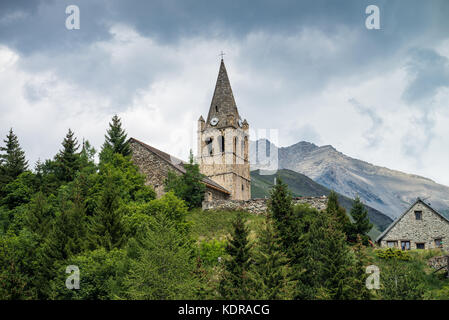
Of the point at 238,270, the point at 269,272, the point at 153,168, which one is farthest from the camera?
the point at 153,168

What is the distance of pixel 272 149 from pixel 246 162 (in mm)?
5428

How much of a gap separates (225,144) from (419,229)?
91.7 feet

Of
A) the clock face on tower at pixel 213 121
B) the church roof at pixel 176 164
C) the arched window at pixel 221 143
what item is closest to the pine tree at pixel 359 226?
the church roof at pixel 176 164

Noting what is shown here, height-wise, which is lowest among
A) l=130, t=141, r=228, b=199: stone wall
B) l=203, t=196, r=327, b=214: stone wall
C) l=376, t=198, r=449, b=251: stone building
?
l=376, t=198, r=449, b=251: stone building

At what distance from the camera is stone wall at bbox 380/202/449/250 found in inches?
1634

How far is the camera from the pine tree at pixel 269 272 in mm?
24891

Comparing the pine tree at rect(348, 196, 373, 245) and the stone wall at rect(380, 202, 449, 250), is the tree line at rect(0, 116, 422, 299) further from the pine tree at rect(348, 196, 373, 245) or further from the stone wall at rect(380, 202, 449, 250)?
the stone wall at rect(380, 202, 449, 250)

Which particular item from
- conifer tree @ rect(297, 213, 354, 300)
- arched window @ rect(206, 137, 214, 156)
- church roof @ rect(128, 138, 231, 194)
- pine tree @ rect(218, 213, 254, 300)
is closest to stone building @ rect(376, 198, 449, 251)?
conifer tree @ rect(297, 213, 354, 300)

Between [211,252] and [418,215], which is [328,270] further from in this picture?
[418,215]

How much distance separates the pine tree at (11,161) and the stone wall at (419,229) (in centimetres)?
3765

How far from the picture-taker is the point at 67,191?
42.6 meters

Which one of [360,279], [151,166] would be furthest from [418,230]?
[151,166]

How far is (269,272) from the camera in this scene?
85.8 feet

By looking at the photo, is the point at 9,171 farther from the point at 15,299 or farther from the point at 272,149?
the point at 272,149
